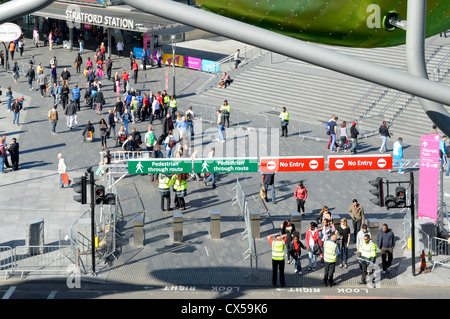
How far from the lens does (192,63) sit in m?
43.2

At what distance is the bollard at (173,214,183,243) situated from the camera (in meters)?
22.2

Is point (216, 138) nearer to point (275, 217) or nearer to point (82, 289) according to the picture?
point (275, 217)

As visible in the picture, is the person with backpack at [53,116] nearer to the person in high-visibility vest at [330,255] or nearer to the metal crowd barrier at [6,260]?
the metal crowd barrier at [6,260]

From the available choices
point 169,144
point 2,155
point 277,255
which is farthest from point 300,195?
point 2,155

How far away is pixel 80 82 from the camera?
41312 mm

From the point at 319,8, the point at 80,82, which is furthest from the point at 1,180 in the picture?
the point at 319,8

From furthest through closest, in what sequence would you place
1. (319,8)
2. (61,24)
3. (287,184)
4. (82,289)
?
(61,24) < (287,184) < (82,289) < (319,8)

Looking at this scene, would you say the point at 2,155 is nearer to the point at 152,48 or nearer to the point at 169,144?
the point at 169,144

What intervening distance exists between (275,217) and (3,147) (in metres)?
10.4

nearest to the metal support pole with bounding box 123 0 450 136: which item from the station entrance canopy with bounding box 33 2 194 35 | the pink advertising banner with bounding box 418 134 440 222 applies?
the pink advertising banner with bounding box 418 134 440 222

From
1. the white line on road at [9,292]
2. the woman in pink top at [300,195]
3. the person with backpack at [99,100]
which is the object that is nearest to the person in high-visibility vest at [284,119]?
the person with backpack at [99,100]

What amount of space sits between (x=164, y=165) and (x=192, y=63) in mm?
20090

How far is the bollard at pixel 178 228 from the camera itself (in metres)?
22.2

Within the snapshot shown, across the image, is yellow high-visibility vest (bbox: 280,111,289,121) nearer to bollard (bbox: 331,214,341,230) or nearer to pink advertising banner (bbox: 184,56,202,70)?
bollard (bbox: 331,214,341,230)
